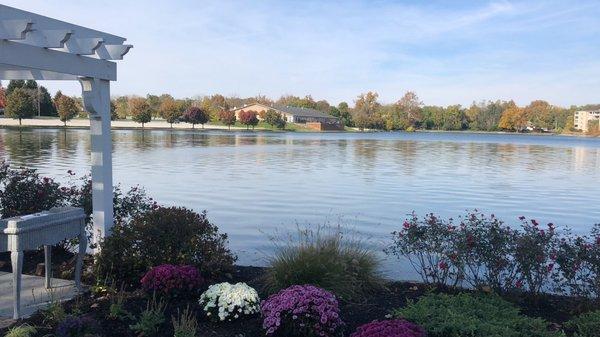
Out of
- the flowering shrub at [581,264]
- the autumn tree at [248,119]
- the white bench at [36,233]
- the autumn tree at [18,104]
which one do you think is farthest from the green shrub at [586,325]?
the autumn tree at [248,119]

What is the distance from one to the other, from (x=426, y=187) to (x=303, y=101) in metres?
134

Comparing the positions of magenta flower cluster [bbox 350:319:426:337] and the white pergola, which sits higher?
the white pergola

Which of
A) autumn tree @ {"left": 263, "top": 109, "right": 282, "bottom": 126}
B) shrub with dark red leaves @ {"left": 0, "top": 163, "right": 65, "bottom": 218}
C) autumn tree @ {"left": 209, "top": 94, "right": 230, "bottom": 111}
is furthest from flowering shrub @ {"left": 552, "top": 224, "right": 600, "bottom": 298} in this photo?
autumn tree @ {"left": 209, "top": 94, "right": 230, "bottom": 111}

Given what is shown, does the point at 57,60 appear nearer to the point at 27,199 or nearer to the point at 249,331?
the point at 27,199

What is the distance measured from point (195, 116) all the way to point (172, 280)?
90286 millimetres

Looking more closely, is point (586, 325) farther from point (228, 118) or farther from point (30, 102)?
point (228, 118)

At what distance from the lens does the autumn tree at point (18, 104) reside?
6956cm

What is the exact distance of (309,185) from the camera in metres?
18.8

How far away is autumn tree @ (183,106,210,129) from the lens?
93.4m

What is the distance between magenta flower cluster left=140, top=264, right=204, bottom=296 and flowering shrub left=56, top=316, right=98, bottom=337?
0.99 metres

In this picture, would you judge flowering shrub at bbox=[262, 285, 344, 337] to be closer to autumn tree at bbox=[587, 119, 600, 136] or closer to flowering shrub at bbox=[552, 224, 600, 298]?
flowering shrub at bbox=[552, 224, 600, 298]

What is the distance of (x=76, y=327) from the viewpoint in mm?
4359

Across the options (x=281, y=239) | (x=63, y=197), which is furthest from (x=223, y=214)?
(x=63, y=197)

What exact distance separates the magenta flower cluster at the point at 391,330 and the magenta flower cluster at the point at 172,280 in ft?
6.51
